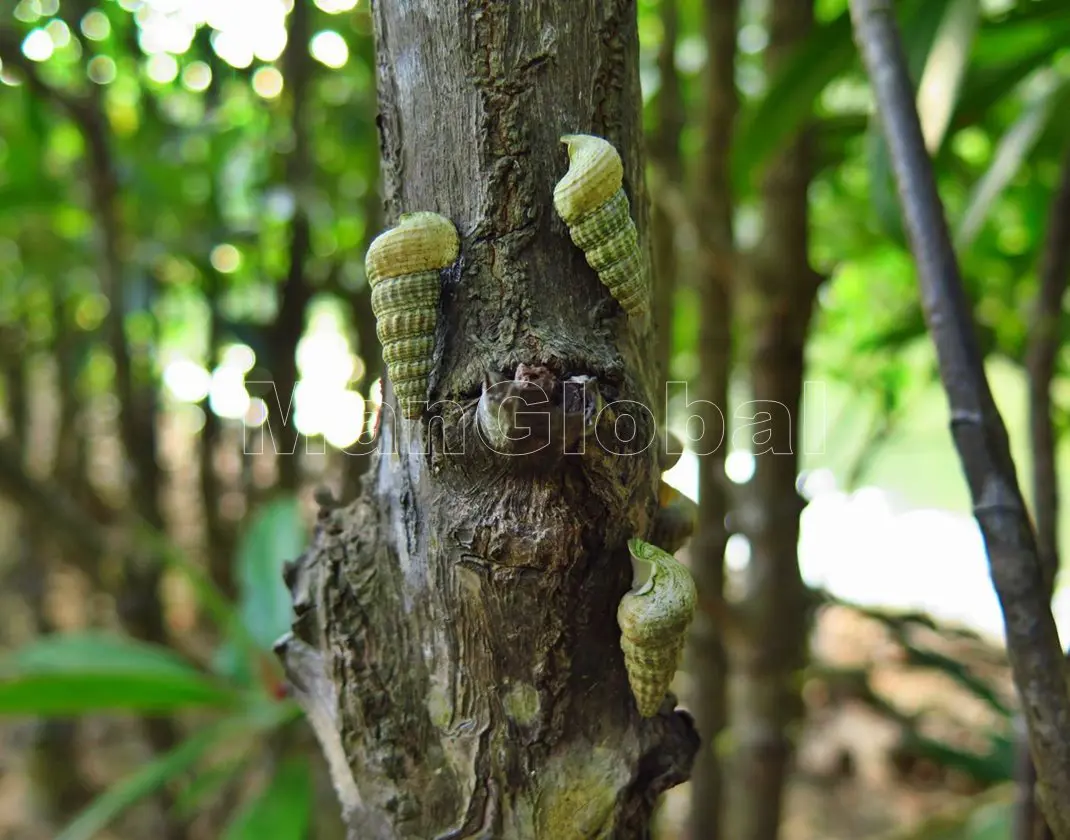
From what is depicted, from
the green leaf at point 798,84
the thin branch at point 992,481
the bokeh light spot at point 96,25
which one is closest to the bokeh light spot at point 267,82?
the bokeh light spot at point 96,25

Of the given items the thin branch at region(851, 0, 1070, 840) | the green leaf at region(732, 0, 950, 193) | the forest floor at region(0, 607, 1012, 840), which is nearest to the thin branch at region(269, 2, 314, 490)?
the green leaf at region(732, 0, 950, 193)

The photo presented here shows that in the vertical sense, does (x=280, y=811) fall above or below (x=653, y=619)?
below

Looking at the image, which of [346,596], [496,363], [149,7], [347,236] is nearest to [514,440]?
[496,363]

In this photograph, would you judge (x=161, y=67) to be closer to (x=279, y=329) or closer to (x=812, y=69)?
(x=279, y=329)

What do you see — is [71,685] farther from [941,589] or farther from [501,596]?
[941,589]

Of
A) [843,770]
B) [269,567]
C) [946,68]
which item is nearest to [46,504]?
[269,567]
